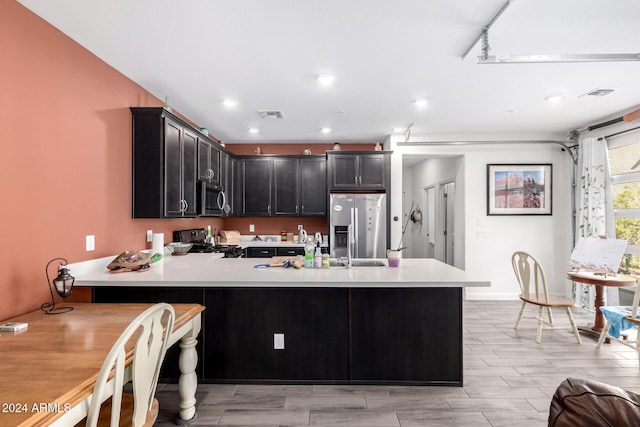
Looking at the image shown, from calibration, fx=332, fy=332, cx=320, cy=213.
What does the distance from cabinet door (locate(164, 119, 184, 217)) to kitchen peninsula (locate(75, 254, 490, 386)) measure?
2.83 ft

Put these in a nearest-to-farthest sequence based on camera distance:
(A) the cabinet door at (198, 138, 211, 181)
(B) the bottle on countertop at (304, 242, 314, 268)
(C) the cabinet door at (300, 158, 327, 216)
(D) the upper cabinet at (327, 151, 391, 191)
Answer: (B) the bottle on countertop at (304, 242, 314, 268) → (A) the cabinet door at (198, 138, 211, 181) → (D) the upper cabinet at (327, 151, 391, 191) → (C) the cabinet door at (300, 158, 327, 216)

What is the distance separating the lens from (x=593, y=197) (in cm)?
450

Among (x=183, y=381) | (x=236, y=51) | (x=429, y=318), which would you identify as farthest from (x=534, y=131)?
(x=183, y=381)

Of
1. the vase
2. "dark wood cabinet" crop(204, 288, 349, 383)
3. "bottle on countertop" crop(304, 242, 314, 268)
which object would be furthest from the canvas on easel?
"bottle on countertop" crop(304, 242, 314, 268)

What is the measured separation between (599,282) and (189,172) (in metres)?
4.51

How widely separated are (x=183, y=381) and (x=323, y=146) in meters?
4.55

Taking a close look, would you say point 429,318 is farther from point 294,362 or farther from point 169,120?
point 169,120

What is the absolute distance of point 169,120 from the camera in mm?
3232

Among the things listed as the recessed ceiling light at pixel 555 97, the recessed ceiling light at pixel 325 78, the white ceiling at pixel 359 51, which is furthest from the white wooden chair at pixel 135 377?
the recessed ceiling light at pixel 555 97

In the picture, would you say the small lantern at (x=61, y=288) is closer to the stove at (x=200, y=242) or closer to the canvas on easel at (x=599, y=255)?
the stove at (x=200, y=242)

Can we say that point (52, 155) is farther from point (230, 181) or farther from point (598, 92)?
point (598, 92)

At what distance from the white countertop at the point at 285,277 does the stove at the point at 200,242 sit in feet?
4.22

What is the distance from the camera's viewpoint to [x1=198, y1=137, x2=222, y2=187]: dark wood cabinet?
4004 mm

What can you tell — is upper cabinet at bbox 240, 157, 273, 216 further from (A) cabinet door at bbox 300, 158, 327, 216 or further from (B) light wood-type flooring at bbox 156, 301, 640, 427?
(B) light wood-type flooring at bbox 156, 301, 640, 427
